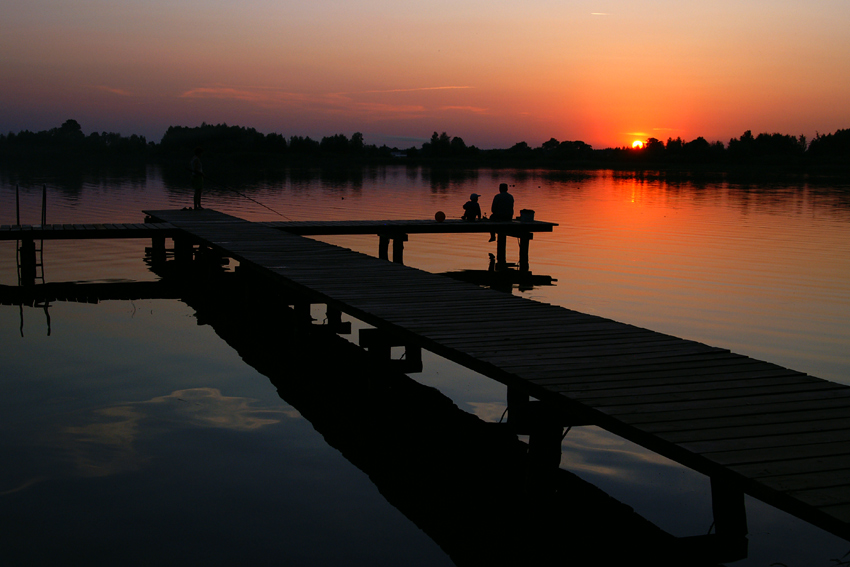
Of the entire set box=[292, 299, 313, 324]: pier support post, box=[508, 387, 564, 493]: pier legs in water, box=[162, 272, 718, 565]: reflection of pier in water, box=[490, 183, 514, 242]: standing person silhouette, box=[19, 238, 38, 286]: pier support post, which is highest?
box=[490, 183, 514, 242]: standing person silhouette

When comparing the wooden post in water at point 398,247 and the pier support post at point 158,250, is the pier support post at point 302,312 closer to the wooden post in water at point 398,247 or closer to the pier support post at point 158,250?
the wooden post in water at point 398,247

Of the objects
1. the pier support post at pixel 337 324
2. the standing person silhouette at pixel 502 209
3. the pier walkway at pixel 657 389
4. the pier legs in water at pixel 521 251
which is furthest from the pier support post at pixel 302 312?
the standing person silhouette at pixel 502 209

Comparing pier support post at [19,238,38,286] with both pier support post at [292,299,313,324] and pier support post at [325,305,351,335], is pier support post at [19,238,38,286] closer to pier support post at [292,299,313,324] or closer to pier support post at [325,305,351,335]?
pier support post at [292,299,313,324]

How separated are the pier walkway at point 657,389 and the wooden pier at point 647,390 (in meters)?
0.01

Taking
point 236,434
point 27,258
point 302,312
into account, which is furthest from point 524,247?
point 236,434

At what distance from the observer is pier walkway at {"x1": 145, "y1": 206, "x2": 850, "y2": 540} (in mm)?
4402

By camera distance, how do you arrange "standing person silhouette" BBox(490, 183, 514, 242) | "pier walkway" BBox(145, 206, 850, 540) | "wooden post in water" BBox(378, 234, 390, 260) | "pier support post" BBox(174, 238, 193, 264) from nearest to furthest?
"pier walkway" BBox(145, 206, 850, 540)
"pier support post" BBox(174, 238, 193, 264)
"wooden post in water" BBox(378, 234, 390, 260)
"standing person silhouette" BBox(490, 183, 514, 242)

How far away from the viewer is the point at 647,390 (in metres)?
5.84

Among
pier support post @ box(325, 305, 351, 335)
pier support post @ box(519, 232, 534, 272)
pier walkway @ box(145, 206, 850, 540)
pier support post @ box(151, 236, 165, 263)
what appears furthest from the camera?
pier support post @ box(519, 232, 534, 272)

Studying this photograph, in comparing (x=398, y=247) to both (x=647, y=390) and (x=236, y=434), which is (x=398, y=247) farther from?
(x=647, y=390)

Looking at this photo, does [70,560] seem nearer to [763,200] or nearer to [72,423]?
[72,423]

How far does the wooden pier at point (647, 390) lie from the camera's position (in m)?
4.43

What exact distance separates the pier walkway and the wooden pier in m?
0.01

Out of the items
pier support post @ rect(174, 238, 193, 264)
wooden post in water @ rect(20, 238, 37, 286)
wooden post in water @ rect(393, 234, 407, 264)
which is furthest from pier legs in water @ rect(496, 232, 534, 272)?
wooden post in water @ rect(20, 238, 37, 286)
